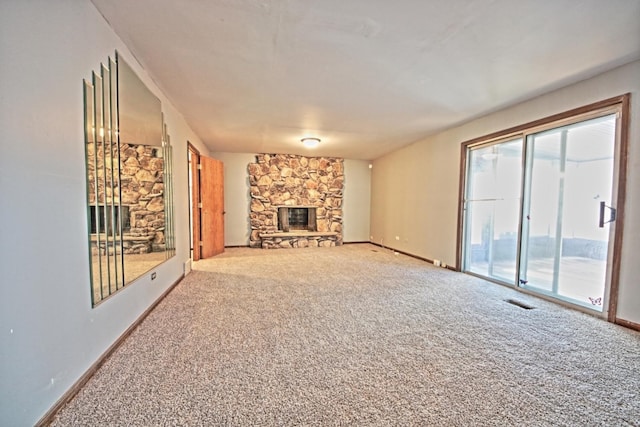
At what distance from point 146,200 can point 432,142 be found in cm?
468

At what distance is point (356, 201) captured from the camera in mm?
7590

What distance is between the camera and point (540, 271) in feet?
10.7

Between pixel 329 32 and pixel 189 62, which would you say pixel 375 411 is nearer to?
pixel 329 32

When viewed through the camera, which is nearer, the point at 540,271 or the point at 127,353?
the point at 127,353

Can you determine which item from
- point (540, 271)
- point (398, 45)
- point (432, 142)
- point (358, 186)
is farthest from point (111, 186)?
point (358, 186)

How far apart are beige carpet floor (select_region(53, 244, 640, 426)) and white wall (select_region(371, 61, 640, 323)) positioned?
1.07m

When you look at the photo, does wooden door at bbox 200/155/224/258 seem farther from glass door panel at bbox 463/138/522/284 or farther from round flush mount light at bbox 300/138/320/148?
glass door panel at bbox 463/138/522/284

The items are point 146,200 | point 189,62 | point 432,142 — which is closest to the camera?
point 189,62

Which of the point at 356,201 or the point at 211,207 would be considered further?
the point at 356,201

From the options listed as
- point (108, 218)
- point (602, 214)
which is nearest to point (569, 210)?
point (602, 214)

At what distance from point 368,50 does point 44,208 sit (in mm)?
2423

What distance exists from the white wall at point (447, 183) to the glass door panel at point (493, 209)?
0.78ft

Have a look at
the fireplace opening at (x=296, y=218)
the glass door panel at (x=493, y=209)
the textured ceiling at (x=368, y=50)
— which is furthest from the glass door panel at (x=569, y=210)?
the fireplace opening at (x=296, y=218)

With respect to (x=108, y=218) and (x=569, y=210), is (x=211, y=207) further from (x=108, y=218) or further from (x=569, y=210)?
(x=569, y=210)
